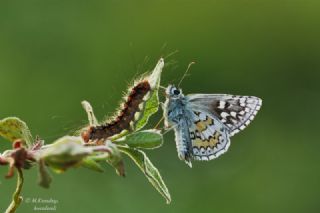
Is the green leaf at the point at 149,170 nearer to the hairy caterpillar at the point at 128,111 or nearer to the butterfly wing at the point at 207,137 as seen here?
the hairy caterpillar at the point at 128,111

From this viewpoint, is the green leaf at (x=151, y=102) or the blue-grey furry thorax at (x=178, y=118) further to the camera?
the blue-grey furry thorax at (x=178, y=118)

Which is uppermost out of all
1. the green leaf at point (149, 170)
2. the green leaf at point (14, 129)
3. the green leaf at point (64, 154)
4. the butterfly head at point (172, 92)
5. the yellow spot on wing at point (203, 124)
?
the butterfly head at point (172, 92)

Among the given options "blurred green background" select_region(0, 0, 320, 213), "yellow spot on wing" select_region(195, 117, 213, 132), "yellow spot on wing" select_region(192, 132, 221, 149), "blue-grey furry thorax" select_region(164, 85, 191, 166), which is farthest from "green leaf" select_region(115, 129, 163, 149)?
"blurred green background" select_region(0, 0, 320, 213)

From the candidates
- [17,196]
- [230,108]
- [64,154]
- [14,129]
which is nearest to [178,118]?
[230,108]

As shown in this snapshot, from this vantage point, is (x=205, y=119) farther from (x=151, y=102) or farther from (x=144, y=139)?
(x=144, y=139)

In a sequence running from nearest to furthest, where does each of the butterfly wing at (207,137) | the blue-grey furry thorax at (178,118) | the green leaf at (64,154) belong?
1. the green leaf at (64,154)
2. the blue-grey furry thorax at (178,118)
3. the butterfly wing at (207,137)

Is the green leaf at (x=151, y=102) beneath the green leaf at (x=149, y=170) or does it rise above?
above

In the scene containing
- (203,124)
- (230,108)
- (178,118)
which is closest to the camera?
(178,118)

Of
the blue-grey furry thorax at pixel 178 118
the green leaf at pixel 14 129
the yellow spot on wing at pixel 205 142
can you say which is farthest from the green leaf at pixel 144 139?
the yellow spot on wing at pixel 205 142

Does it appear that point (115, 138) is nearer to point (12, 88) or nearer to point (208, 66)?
point (12, 88)
